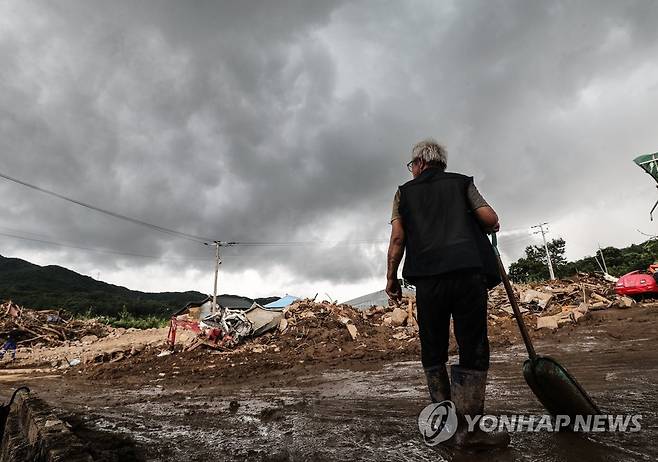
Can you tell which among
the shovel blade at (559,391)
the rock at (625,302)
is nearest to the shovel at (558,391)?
the shovel blade at (559,391)

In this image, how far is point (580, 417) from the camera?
7.20 ft

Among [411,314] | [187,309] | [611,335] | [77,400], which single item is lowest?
[77,400]

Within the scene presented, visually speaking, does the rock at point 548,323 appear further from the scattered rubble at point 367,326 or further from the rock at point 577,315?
the rock at point 577,315

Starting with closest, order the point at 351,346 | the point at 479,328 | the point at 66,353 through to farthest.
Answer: the point at 479,328 < the point at 351,346 < the point at 66,353

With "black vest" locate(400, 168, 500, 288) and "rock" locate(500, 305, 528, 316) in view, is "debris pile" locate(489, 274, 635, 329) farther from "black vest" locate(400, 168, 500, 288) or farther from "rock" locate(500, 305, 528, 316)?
"black vest" locate(400, 168, 500, 288)

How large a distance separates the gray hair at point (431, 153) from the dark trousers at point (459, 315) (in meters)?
0.87

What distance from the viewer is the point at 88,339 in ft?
69.9

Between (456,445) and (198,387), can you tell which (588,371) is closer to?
(456,445)

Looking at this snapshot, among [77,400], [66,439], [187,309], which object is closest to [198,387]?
[77,400]

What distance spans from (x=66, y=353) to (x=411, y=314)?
16.0m

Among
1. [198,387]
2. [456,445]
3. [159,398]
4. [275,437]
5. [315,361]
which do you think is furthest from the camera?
[315,361]

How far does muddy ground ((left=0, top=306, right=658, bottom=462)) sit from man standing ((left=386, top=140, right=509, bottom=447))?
33 cm

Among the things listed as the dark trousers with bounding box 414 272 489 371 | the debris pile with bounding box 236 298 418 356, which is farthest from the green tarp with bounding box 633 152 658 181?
the debris pile with bounding box 236 298 418 356

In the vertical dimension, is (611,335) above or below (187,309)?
below
